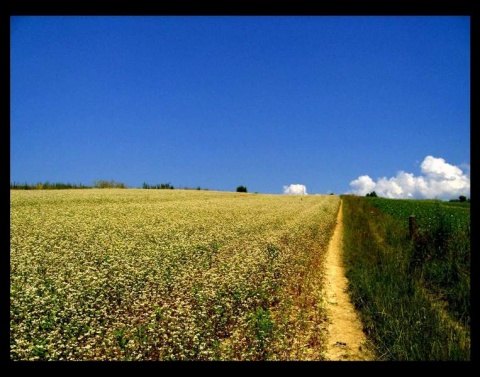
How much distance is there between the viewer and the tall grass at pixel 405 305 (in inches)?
245

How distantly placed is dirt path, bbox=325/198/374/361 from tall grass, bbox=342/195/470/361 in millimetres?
225

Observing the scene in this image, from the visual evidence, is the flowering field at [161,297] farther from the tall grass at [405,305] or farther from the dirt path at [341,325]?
the tall grass at [405,305]

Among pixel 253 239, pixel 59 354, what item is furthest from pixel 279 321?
pixel 253 239

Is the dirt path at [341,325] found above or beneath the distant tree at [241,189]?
beneath

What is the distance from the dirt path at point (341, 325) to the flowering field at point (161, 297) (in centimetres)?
25

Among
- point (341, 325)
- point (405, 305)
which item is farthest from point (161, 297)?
point (405, 305)

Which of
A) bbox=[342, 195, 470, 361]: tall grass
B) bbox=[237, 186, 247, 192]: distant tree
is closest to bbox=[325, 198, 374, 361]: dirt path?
bbox=[342, 195, 470, 361]: tall grass

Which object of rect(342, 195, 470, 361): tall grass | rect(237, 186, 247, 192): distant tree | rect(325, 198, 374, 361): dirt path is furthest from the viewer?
rect(237, 186, 247, 192): distant tree

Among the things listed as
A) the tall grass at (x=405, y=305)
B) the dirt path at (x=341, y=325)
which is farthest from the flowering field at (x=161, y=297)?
the tall grass at (x=405, y=305)

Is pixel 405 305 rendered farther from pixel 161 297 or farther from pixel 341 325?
pixel 161 297

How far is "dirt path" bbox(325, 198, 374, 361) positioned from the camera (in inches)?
265

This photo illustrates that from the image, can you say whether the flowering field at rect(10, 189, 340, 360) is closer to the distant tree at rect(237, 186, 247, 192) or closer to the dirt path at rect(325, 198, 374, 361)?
the dirt path at rect(325, 198, 374, 361)
